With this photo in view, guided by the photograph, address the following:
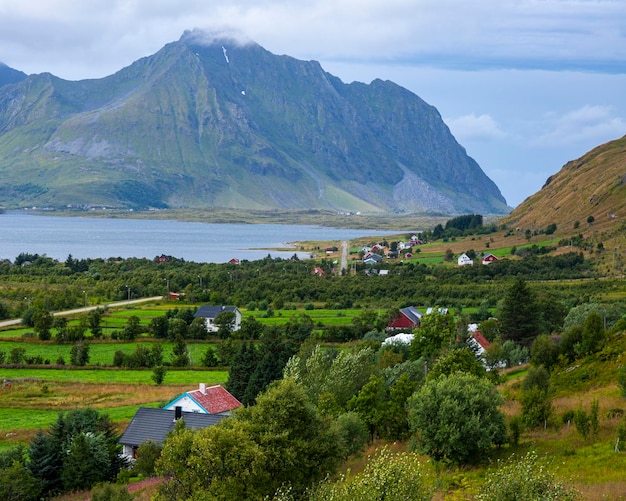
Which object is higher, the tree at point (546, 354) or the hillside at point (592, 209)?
the hillside at point (592, 209)

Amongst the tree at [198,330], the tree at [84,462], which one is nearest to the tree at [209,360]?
the tree at [198,330]

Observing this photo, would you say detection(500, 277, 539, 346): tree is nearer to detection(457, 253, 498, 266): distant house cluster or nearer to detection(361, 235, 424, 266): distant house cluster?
detection(457, 253, 498, 266): distant house cluster

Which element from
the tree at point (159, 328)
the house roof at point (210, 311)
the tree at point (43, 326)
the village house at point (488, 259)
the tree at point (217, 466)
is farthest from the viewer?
the village house at point (488, 259)

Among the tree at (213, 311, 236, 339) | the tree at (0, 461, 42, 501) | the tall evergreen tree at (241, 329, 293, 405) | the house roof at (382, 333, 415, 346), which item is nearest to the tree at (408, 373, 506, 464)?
the tree at (0, 461, 42, 501)

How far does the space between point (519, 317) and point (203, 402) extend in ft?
90.6

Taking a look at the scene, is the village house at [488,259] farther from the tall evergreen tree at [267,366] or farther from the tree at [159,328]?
the tall evergreen tree at [267,366]

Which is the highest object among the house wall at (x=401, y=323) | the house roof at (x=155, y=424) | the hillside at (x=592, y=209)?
the hillside at (x=592, y=209)

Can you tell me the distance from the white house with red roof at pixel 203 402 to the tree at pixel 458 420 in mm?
15116

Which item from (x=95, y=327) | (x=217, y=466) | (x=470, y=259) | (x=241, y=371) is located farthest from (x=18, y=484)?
(x=470, y=259)

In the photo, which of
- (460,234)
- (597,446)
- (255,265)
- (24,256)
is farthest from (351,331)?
(460,234)

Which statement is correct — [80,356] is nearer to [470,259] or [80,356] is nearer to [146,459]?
[146,459]

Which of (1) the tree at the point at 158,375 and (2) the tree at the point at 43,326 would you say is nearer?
(1) the tree at the point at 158,375

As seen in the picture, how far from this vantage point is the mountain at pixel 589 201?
14612cm

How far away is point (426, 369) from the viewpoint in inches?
1686
